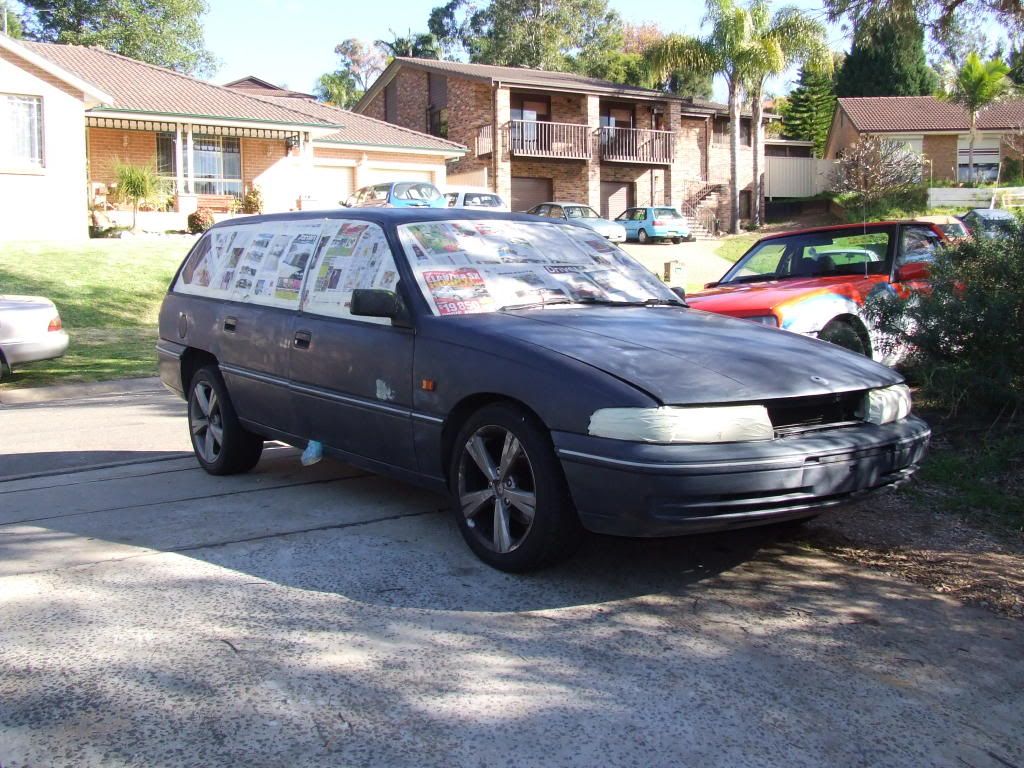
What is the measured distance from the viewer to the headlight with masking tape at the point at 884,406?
4.59m

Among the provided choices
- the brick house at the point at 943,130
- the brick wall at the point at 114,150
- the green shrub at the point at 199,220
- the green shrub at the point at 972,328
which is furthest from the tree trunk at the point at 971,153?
the green shrub at the point at 972,328

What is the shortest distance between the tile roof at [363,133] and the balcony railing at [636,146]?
6.17 metres

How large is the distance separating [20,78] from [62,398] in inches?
608

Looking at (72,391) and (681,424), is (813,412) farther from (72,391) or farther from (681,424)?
(72,391)

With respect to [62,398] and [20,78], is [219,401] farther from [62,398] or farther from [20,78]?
[20,78]

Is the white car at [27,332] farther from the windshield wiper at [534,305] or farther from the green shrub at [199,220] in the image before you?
the green shrub at [199,220]

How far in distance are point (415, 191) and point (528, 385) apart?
21.8m

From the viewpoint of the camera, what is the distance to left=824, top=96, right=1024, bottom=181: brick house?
4244cm

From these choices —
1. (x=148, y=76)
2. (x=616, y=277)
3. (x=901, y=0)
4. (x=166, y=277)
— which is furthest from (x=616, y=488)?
(x=148, y=76)

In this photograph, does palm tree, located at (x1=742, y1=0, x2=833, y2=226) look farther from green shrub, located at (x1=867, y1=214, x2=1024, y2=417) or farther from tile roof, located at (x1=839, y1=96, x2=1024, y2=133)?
green shrub, located at (x1=867, y1=214, x2=1024, y2=417)

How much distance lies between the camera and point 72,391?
38.1 feet

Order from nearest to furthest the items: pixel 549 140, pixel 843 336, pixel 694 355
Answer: pixel 694 355 → pixel 843 336 → pixel 549 140

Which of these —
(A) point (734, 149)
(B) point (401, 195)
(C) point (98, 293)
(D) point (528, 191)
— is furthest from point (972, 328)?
(D) point (528, 191)

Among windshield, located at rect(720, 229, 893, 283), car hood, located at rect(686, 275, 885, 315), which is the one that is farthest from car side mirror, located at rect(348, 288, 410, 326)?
windshield, located at rect(720, 229, 893, 283)
